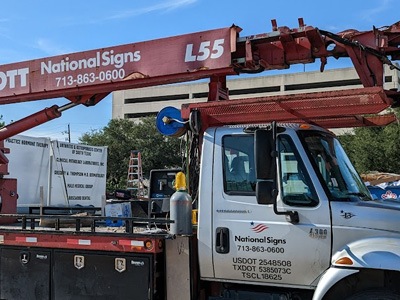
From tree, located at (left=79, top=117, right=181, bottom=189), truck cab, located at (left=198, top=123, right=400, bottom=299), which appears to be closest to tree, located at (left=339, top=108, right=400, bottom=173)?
tree, located at (left=79, top=117, right=181, bottom=189)

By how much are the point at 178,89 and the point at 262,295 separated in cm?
6514

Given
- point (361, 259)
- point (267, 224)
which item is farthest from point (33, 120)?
point (361, 259)

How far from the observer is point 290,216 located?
4441 mm

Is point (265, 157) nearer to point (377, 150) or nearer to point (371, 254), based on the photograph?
point (371, 254)

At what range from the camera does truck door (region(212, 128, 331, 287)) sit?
174 inches

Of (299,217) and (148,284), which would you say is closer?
(299,217)

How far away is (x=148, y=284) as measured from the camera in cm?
482

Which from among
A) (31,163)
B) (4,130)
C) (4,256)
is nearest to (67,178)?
(31,163)

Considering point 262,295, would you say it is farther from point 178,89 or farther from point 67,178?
point 178,89

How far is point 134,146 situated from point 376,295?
41795mm

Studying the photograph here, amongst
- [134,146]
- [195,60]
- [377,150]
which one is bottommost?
[195,60]

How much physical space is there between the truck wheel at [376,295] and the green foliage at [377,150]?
2472 cm

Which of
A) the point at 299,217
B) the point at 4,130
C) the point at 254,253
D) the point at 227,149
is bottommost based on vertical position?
the point at 254,253

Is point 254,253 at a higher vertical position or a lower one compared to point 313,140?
lower
